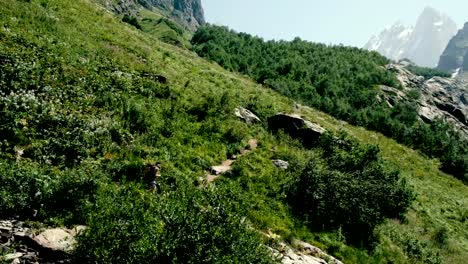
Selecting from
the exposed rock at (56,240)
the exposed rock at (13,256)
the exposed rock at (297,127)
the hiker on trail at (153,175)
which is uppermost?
the exposed rock at (297,127)

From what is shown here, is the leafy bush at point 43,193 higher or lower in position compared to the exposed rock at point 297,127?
Answer: lower

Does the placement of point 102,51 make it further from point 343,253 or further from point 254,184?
point 343,253

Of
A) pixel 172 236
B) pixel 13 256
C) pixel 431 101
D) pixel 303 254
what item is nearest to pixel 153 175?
pixel 303 254

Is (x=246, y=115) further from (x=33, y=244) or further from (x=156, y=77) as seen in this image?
(x=33, y=244)

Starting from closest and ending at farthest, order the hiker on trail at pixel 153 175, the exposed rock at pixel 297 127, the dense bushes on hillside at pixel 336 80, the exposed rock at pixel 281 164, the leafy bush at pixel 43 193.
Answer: the leafy bush at pixel 43 193 → the hiker on trail at pixel 153 175 → the exposed rock at pixel 281 164 → the exposed rock at pixel 297 127 → the dense bushes on hillside at pixel 336 80

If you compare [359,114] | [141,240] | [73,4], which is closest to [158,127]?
[141,240]

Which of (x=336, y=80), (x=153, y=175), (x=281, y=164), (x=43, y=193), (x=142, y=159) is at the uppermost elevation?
(x=336, y=80)

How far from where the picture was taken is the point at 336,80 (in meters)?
110

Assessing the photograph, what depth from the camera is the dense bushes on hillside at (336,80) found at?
76.9 m

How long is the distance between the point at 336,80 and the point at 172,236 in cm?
10022

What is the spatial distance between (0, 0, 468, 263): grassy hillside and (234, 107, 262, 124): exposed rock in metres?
0.65

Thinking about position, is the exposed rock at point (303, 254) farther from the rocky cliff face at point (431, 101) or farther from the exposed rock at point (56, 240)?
the rocky cliff face at point (431, 101)

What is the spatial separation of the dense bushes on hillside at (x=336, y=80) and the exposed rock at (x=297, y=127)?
31.6 meters

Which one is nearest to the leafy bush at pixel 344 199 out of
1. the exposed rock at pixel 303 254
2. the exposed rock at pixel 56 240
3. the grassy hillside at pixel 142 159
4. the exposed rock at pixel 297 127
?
the grassy hillside at pixel 142 159
